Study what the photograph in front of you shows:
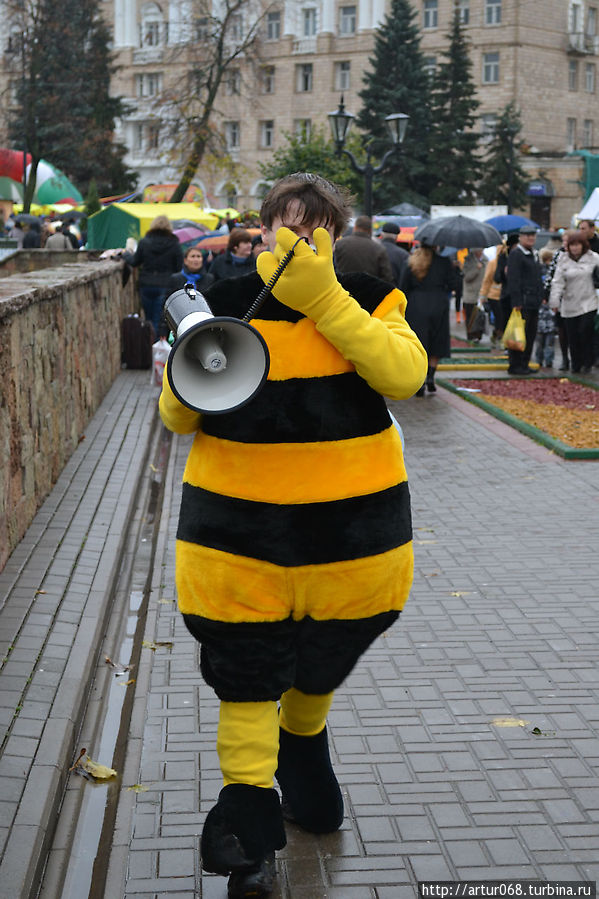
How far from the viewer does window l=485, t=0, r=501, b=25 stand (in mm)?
68375

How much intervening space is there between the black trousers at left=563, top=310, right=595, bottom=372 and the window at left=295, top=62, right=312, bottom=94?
6057 centimetres

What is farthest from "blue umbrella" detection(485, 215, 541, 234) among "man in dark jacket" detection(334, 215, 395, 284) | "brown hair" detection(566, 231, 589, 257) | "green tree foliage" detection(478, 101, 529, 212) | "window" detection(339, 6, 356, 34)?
"window" detection(339, 6, 356, 34)

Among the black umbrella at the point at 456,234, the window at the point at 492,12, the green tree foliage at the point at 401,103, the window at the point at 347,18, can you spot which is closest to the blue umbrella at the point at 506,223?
the black umbrella at the point at 456,234

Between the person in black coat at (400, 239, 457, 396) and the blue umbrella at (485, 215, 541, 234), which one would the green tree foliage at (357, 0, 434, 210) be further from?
the person in black coat at (400, 239, 457, 396)

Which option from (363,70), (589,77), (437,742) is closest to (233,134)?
(363,70)

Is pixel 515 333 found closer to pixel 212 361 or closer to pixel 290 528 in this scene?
pixel 290 528

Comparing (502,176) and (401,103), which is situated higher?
(401,103)

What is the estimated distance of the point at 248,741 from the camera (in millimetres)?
3271

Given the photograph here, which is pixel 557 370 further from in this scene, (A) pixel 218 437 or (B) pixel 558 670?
(A) pixel 218 437

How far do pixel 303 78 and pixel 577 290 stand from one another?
201ft

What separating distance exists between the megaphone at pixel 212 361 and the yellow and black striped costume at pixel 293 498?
137mm

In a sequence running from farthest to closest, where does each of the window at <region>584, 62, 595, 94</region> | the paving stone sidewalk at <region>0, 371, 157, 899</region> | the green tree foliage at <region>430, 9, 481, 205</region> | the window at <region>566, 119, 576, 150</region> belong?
the window at <region>584, 62, 595, 94</region> < the window at <region>566, 119, 576, 150</region> < the green tree foliage at <region>430, 9, 481, 205</region> < the paving stone sidewalk at <region>0, 371, 157, 899</region>

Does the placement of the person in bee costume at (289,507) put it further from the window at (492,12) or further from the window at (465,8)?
the window at (465,8)

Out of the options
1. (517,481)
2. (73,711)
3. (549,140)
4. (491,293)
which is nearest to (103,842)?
(73,711)
